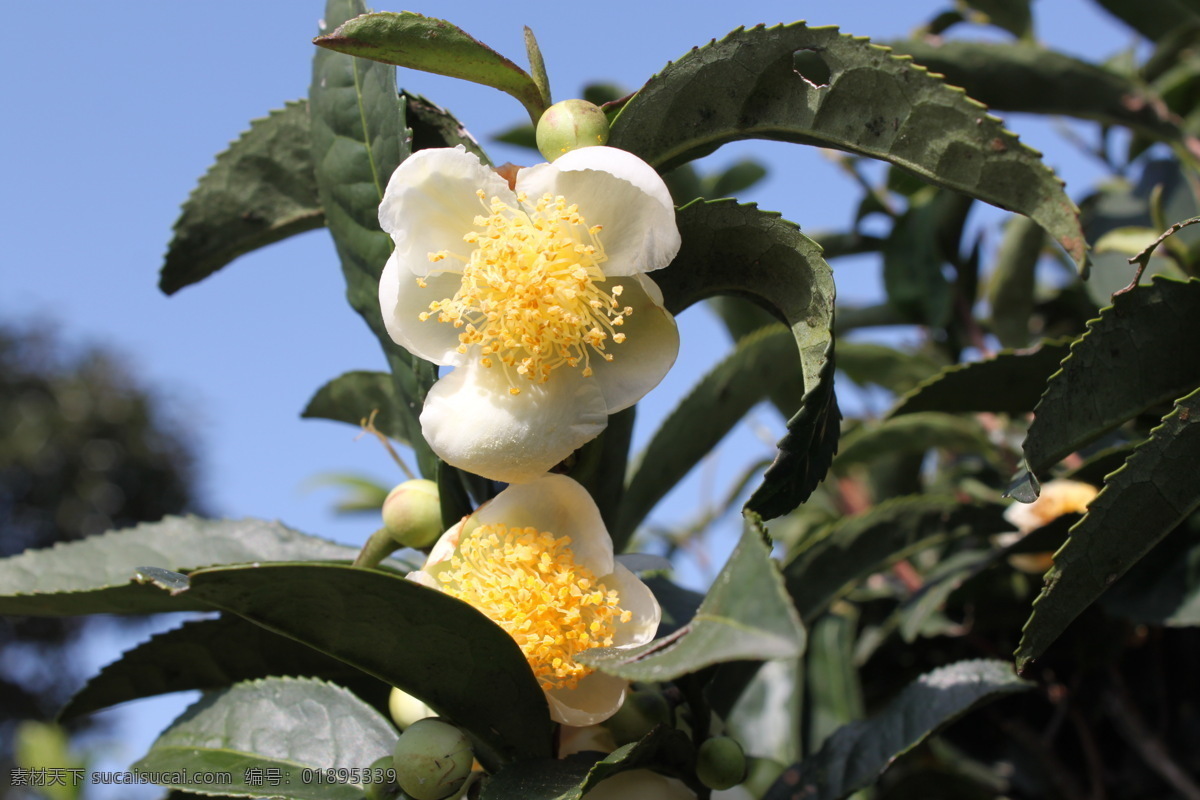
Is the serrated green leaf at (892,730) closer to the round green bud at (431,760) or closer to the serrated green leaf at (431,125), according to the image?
the round green bud at (431,760)

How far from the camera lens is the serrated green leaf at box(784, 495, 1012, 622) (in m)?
1.11

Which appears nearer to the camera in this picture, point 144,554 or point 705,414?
point 144,554

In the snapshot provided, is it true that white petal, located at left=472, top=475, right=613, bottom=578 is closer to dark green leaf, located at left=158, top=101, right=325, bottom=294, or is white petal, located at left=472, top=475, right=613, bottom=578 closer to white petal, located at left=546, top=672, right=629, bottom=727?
white petal, located at left=546, top=672, right=629, bottom=727

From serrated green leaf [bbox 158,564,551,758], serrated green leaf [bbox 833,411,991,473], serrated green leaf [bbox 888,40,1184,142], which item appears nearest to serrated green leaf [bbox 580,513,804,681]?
serrated green leaf [bbox 158,564,551,758]

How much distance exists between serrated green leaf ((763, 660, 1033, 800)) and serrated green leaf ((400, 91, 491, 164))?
2.22 ft

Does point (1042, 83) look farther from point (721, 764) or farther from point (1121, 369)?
point (721, 764)

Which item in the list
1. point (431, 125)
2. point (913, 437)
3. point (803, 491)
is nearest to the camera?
point (803, 491)

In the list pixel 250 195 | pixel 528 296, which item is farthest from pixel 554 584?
pixel 250 195

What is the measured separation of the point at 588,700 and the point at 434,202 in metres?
0.41

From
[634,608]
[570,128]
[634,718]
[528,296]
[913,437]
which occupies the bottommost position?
[913,437]

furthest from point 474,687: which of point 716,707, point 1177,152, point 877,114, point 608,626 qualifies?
point 1177,152

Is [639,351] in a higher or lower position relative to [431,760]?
higher

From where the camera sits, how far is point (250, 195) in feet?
3.38

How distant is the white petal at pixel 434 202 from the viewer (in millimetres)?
736
